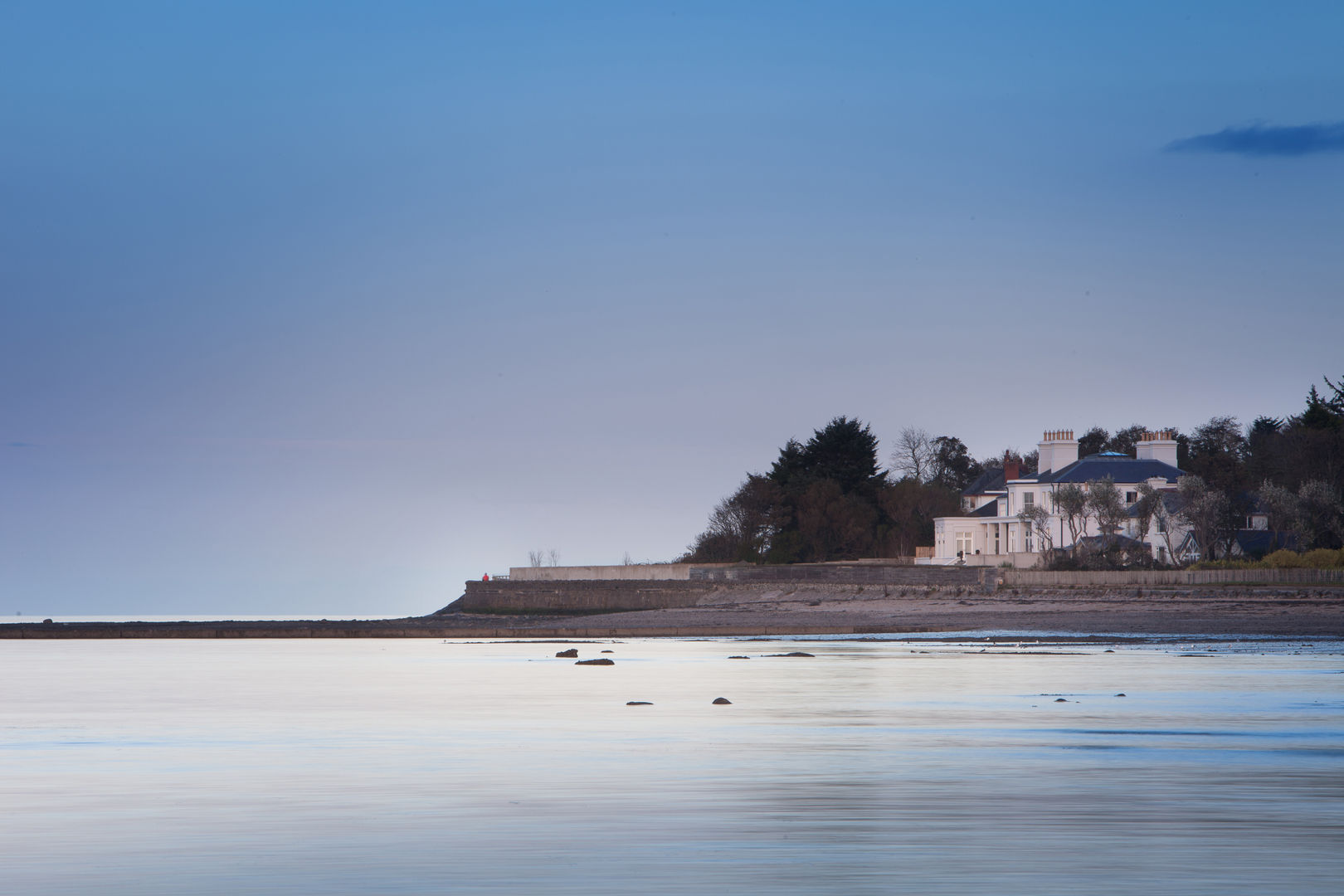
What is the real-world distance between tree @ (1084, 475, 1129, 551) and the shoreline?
A: 11.8m

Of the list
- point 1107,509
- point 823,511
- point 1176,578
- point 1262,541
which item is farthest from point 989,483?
point 1176,578

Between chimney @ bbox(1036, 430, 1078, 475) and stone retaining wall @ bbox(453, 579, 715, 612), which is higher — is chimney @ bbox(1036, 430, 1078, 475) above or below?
above

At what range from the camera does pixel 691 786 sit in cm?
1382

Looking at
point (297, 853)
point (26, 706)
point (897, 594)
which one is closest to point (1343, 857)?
point (297, 853)

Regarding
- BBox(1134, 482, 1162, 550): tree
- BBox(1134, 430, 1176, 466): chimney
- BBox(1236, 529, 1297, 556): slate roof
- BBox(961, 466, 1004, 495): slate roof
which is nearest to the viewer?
BBox(1236, 529, 1297, 556): slate roof

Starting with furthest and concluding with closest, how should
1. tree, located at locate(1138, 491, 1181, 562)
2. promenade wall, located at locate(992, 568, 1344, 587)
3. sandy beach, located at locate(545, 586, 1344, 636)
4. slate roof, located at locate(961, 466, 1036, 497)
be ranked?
slate roof, located at locate(961, 466, 1036, 497), tree, located at locate(1138, 491, 1181, 562), promenade wall, located at locate(992, 568, 1344, 587), sandy beach, located at locate(545, 586, 1344, 636)

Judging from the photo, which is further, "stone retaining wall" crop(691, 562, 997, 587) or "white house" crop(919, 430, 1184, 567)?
"white house" crop(919, 430, 1184, 567)

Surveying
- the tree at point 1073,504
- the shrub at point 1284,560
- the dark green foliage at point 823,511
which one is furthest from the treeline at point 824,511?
the shrub at point 1284,560

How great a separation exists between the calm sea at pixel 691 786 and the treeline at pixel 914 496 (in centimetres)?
4726

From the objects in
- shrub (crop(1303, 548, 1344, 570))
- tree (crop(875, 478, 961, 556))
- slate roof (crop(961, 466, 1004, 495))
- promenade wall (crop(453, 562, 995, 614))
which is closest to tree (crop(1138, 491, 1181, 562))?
shrub (crop(1303, 548, 1344, 570))

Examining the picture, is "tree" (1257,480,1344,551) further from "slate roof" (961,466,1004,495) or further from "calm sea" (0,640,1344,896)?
"calm sea" (0,640,1344,896)

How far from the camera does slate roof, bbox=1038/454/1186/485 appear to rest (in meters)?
82.7

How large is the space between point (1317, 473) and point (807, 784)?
229ft

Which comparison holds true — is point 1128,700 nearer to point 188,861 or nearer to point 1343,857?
point 1343,857
